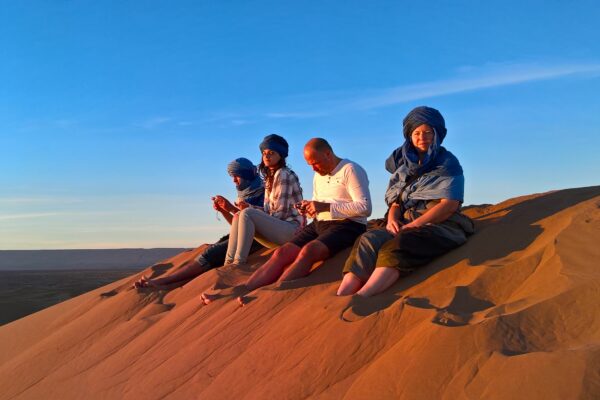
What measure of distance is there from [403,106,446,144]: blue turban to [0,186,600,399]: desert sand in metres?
0.85

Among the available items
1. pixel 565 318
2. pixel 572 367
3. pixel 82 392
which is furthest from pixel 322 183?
pixel 572 367

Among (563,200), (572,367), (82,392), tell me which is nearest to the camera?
(572,367)

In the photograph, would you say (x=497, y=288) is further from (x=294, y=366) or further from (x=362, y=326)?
(x=294, y=366)

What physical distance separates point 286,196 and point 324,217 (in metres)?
0.89

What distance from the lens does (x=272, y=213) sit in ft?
20.0

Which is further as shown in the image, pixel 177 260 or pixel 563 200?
pixel 177 260

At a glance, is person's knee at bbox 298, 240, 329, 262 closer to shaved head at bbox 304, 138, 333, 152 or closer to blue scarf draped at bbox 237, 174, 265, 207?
shaved head at bbox 304, 138, 333, 152

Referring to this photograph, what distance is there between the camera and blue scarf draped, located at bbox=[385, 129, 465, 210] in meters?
4.51

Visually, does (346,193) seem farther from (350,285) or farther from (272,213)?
(350,285)

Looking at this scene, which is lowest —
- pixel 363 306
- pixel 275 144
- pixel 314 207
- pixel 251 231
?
pixel 363 306

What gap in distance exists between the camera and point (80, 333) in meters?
5.46

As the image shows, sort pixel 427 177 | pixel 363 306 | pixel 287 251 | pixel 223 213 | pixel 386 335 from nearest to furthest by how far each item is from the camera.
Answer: pixel 386 335 < pixel 363 306 < pixel 427 177 < pixel 287 251 < pixel 223 213

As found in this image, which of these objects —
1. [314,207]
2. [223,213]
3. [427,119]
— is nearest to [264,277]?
[314,207]

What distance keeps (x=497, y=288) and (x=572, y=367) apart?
1.20 m
